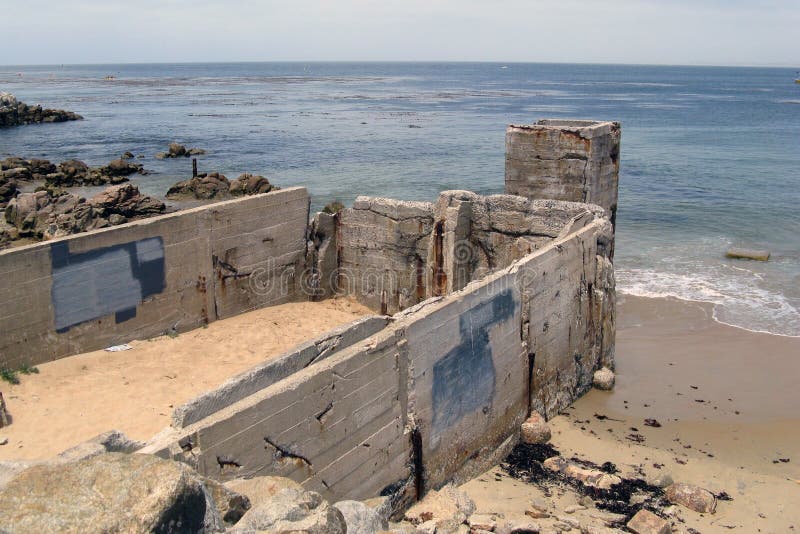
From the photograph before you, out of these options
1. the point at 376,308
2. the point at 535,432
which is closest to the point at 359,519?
the point at 535,432

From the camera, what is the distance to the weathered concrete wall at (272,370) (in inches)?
197

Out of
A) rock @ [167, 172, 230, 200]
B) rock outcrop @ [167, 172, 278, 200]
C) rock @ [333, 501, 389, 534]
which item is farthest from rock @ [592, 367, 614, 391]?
rock @ [167, 172, 230, 200]

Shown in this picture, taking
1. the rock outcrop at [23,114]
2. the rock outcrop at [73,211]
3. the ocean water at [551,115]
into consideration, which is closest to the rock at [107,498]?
the ocean water at [551,115]

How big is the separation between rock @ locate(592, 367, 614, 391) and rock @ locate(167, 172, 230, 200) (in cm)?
1859

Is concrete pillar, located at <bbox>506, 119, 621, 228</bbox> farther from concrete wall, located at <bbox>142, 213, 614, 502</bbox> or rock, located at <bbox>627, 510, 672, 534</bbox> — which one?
A: rock, located at <bbox>627, 510, 672, 534</bbox>

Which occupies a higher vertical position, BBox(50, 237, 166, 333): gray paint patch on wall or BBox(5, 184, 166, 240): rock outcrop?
BBox(50, 237, 166, 333): gray paint patch on wall

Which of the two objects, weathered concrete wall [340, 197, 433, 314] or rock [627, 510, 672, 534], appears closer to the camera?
rock [627, 510, 672, 534]

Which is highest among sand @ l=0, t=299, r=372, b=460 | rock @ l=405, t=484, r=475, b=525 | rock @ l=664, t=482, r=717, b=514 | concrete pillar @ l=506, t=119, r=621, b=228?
concrete pillar @ l=506, t=119, r=621, b=228

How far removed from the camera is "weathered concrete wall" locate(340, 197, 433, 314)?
10.3m

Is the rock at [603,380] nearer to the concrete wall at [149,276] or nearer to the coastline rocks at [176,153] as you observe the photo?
the concrete wall at [149,276]

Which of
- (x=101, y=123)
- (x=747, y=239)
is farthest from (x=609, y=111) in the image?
(x=747, y=239)

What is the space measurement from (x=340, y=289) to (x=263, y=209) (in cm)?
183

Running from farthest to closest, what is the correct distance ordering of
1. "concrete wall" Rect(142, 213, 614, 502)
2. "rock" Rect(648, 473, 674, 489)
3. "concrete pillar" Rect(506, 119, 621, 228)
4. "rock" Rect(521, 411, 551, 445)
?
"concrete pillar" Rect(506, 119, 621, 228) < "rock" Rect(521, 411, 551, 445) < "rock" Rect(648, 473, 674, 489) < "concrete wall" Rect(142, 213, 614, 502)

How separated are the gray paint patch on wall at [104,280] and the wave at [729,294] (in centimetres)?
947
